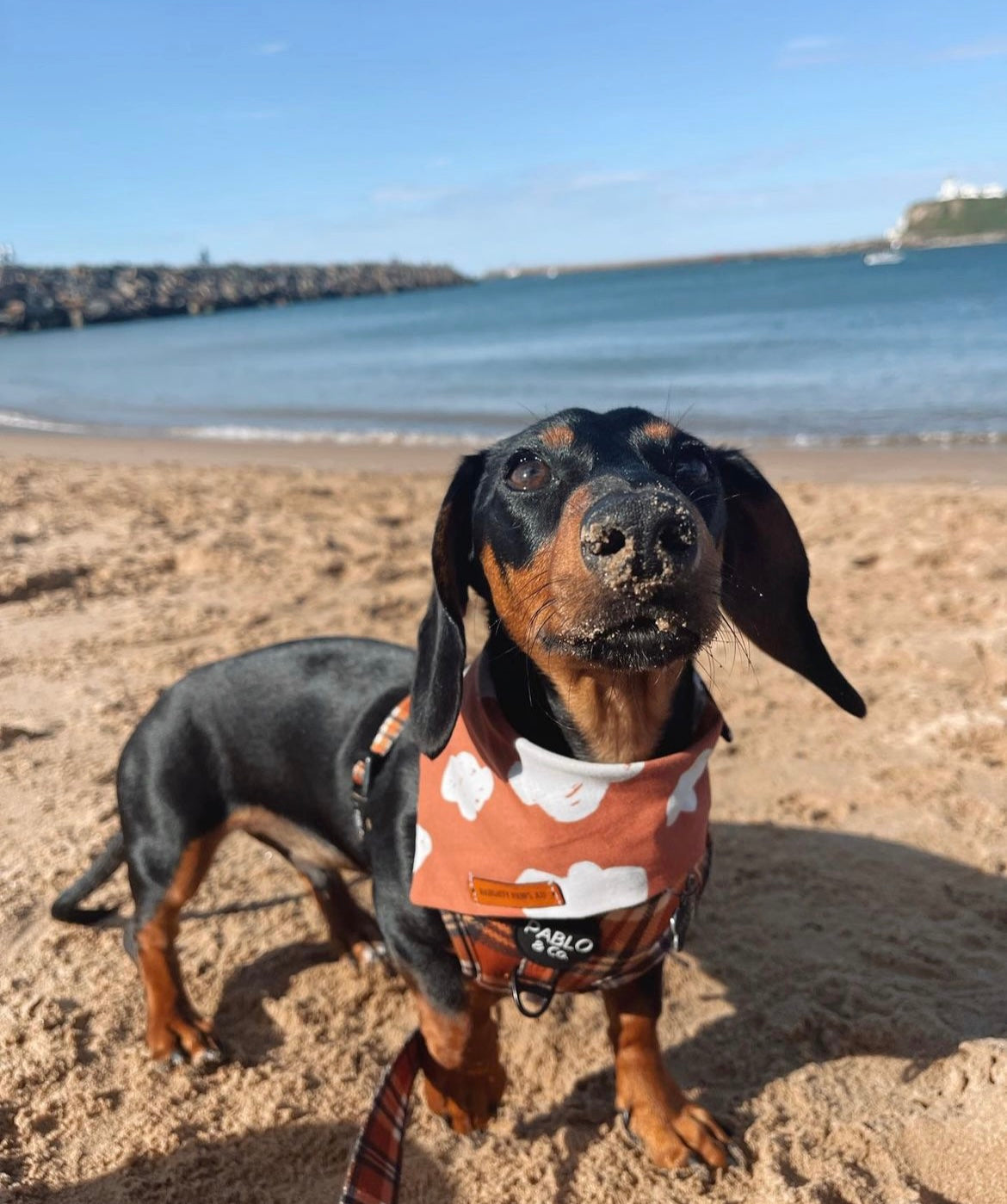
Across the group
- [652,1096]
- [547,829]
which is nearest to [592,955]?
[547,829]

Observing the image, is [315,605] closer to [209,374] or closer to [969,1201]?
[969,1201]

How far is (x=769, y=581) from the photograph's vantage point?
2498mm

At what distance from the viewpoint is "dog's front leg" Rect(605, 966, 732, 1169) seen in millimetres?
2371

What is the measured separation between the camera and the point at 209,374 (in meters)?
27.1

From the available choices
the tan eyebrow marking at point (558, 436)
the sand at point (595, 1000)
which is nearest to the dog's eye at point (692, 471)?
the tan eyebrow marking at point (558, 436)

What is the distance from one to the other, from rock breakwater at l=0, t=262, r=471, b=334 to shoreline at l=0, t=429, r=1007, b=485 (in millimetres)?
56157

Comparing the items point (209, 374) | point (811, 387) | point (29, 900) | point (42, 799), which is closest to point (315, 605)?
point (42, 799)

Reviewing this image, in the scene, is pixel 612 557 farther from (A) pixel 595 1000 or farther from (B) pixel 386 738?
(A) pixel 595 1000

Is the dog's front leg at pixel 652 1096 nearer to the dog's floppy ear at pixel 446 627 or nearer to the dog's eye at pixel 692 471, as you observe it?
the dog's floppy ear at pixel 446 627

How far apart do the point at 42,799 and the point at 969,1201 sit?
11.1ft

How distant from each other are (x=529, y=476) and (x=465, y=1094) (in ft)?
5.28

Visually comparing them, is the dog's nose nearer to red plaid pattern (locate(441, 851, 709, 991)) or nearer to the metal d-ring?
red plaid pattern (locate(441, 851, 709, 991))

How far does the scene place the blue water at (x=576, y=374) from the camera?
575 inches

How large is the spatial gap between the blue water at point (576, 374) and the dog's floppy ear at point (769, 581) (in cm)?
32
